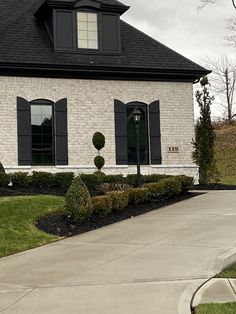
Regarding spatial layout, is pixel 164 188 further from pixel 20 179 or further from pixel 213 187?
pixel 20 179

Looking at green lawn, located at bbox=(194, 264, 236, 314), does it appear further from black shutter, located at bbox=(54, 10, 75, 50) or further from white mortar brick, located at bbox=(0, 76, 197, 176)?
black shutter, located at bbox=(54, 10, 75, 50)

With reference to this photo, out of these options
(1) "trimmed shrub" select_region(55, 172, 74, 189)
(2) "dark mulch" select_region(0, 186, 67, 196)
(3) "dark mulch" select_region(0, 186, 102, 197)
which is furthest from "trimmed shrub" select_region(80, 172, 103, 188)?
(2) "dark mulch" select_region(0, 186, 67, 196)

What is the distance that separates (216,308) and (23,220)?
7.05 meters

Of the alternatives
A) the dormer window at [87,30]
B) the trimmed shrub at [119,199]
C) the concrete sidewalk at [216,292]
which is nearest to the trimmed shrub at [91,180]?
the trimmed shrub at [119,199]

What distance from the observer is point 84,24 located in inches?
811

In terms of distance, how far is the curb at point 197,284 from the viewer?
6.14m

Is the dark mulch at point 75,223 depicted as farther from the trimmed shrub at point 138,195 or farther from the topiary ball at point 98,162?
the topiary ball at point 98,162

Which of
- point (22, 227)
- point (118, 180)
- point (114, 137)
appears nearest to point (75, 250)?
point (22, 227)

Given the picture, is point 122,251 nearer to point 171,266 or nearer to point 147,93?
point 171,266

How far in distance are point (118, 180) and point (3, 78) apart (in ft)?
19.6

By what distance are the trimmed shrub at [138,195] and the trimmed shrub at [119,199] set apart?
0.40 meters

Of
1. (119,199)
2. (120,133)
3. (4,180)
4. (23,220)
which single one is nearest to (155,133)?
(120,133)

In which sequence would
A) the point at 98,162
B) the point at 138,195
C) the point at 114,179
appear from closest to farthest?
1. the point at 138,195
2. the point at 114,179
3. the point at 98,162

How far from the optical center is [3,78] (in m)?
19.4
